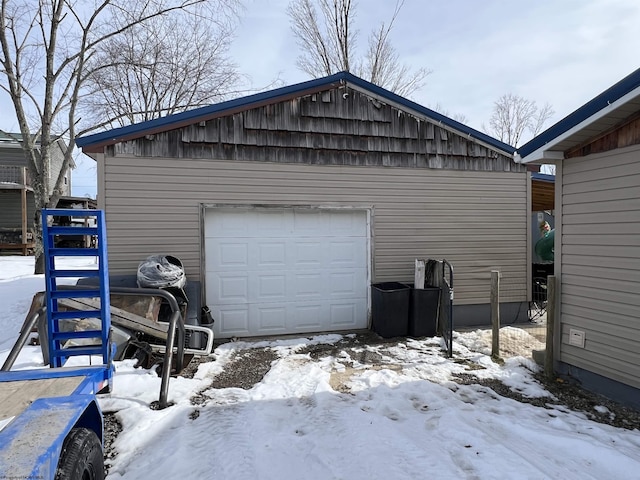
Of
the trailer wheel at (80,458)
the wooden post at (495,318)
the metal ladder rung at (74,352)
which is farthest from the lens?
the wooden post at (495,318)

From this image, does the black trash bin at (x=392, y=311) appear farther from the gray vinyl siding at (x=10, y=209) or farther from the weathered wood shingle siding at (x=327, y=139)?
the gray vinyl siding at (x=10, y=209)

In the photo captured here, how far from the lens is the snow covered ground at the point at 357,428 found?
2.82 meters

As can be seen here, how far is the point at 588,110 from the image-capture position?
4.15 meters

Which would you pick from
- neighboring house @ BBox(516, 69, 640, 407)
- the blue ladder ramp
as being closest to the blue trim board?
neighboring house @ BBox(516, 69, 640, 407)

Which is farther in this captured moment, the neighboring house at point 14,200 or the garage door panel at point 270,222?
the neighboring house at point 14,200

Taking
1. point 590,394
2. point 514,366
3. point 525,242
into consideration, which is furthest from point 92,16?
point 590,394

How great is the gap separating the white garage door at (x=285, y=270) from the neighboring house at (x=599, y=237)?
10.2ft

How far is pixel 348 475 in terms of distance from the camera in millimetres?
2734

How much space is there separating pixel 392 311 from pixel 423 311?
0.54 metres

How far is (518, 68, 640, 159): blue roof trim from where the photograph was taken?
371 cm

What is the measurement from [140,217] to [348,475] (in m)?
4.83

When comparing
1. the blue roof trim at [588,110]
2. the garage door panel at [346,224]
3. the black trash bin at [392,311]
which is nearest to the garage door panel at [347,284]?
the black trash bin at [392,311]

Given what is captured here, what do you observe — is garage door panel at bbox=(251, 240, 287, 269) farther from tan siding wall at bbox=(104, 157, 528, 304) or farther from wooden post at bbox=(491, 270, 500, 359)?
wooden post at bbox=(491, 270, 500, 359)

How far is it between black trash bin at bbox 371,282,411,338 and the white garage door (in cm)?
51
